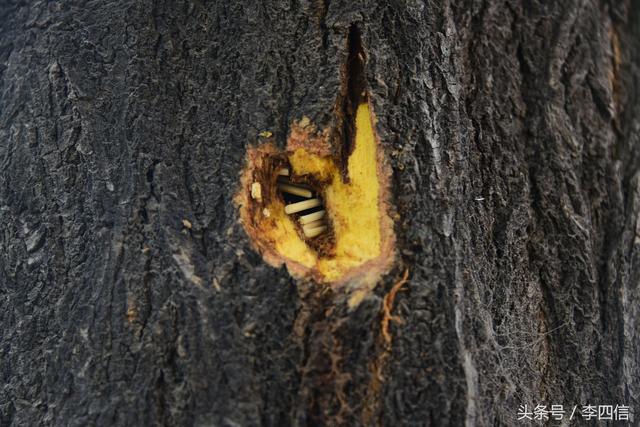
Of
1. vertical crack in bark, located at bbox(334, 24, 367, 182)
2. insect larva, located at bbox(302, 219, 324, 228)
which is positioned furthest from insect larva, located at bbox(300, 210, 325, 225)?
vertical crack in bark, located at bbox(334, 24, 367, 182)

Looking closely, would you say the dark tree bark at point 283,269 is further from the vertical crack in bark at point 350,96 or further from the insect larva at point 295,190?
the insect larva at point 295,190

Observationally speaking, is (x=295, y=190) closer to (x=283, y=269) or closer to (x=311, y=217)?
(x=311, y=217)

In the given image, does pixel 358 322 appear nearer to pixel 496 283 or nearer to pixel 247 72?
pixel 496 283

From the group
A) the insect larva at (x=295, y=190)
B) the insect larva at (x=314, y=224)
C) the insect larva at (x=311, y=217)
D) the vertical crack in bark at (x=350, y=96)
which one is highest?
the vertical crack in bark at (x=350, y=96)

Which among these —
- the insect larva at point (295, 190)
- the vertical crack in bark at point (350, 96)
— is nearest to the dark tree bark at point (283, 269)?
the vertical crack in bark at point (350, 96)

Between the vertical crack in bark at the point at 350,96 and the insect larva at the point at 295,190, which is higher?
the vertical crack in bark at the point at 350,96

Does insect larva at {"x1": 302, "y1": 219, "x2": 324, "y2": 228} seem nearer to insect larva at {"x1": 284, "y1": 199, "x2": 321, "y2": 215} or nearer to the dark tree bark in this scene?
insect larva at {"x1": 284, "y1": 199, "x2": 321, "y2": 215}

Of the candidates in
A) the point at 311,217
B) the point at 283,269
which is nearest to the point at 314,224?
the point at 311,217

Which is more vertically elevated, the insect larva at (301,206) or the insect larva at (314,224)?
the insect larva at (301,206)

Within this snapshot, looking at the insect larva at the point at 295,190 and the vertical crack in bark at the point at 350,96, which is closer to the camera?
the vertical crack in bark at the point at 350,96

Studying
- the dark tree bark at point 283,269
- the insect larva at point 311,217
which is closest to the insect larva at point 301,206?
the insect larva at point 311,217
